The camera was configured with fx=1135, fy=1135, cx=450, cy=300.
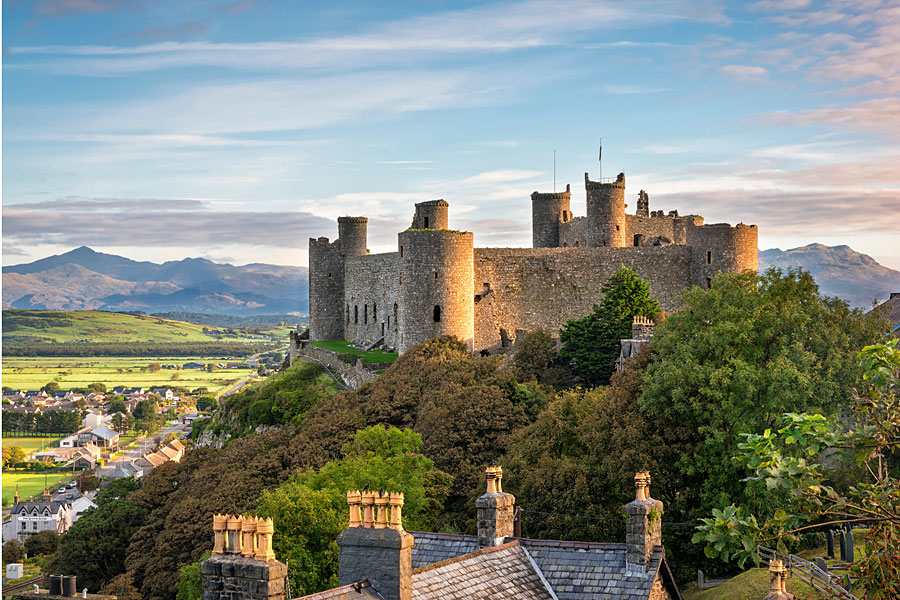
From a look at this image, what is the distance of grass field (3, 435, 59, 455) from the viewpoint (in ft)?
528

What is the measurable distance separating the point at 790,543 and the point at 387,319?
105 ft

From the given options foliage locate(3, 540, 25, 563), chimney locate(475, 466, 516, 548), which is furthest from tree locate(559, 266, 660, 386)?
foliage locate(3, 540, 25, 563)

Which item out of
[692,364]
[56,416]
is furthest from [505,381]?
[56,416]

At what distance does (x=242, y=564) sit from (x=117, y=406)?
577 feet

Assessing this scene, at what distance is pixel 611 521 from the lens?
97.4 feet

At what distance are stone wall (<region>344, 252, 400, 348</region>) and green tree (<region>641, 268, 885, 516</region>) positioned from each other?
2464cm

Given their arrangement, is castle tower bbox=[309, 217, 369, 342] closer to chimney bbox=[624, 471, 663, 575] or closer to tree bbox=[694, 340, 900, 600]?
chimney bbox=[624, 471, 663, 575]

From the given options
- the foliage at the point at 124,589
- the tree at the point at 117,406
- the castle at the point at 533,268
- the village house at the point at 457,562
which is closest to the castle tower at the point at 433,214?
the castle at the point at 533,268

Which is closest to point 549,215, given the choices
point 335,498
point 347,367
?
point 347,367

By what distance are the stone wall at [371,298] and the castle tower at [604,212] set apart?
33.8 ft

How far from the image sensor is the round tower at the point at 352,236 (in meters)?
66.9

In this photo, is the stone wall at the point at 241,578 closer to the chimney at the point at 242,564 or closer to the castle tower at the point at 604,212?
the chimney at the point at 242,564

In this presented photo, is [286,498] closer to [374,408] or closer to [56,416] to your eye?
[374,408]

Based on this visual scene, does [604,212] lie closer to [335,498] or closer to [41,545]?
[335,498]
